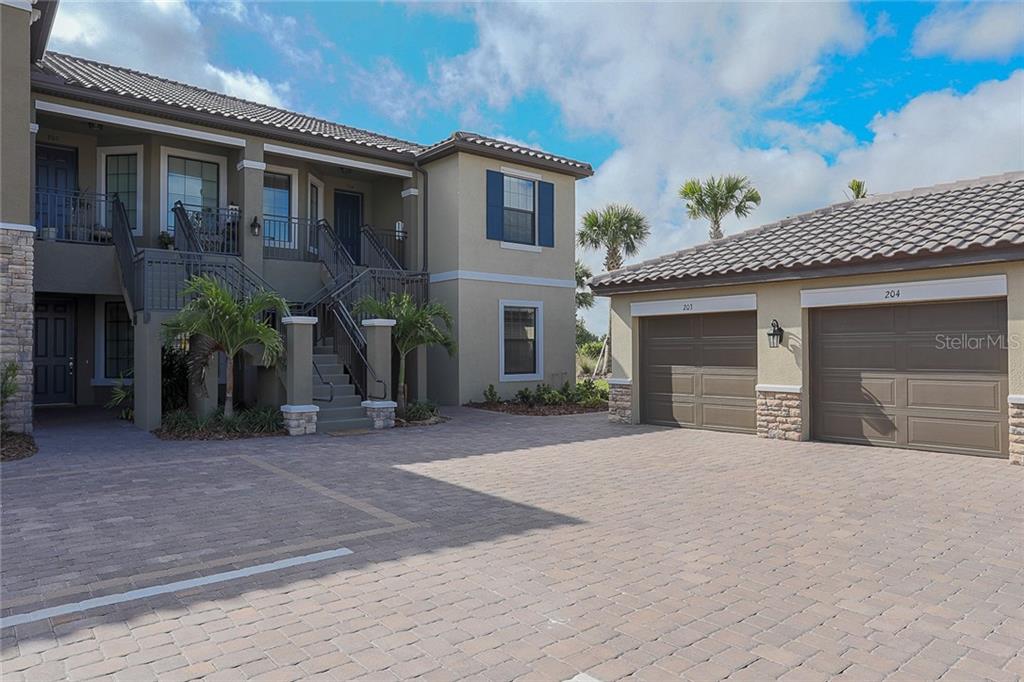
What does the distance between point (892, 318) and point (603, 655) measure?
9.24 meters

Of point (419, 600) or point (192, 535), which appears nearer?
point (419, 600)

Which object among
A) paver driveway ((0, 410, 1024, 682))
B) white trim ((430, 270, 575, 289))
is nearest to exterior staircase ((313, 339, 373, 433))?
paver driveway ((0, 410, 1024, 682))

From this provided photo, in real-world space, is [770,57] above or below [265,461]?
above

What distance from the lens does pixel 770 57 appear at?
1288 cm

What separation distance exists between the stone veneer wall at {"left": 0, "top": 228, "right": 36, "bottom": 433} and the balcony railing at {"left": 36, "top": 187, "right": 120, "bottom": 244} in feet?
9.95

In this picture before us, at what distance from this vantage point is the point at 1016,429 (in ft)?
30.5

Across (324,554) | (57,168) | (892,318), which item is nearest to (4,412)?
(57,168)

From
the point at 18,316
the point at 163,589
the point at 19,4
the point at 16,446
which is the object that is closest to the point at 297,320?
the point at 18,316

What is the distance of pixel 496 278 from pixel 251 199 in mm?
6372

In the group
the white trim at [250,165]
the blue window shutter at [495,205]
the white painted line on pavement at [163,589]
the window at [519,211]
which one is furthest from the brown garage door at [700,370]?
the white trim at [250,165]

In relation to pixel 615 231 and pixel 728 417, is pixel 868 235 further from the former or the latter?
pixel 615 231

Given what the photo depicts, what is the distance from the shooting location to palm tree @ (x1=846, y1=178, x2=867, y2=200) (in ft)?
68.9

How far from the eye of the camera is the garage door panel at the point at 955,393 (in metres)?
9.74

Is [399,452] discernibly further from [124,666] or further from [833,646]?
[833,646]
